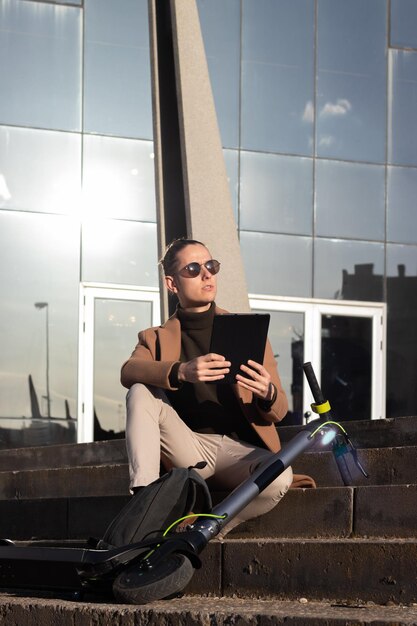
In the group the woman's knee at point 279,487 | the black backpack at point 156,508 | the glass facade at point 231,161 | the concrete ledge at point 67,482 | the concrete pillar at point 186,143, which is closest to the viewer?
the black backpack at point 156,508

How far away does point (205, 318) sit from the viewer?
5047 millimetres

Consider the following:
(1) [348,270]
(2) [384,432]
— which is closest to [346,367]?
(1) [348,270]

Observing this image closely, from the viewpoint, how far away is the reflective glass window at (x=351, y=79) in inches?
643

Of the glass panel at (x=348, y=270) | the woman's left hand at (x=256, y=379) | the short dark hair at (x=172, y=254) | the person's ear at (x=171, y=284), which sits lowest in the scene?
the woman's left hand at (x=256, y=379)

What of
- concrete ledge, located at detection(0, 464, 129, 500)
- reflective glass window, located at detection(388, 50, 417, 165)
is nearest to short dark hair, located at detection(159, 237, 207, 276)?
concrete ledge, located at detection(0, 464, 129, 500)

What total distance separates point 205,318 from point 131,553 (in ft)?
4.70

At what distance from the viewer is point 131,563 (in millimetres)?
3832

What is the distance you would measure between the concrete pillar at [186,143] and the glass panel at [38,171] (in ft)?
22.5

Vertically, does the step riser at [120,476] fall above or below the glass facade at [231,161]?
below

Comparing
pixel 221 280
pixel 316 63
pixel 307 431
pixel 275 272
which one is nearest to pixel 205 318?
pixel 307 431

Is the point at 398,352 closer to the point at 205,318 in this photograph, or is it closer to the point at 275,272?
the point at 275,272

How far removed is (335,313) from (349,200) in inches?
61.3

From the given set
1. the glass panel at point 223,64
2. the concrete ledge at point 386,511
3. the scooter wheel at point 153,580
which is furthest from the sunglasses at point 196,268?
the glass panel at point 223,64

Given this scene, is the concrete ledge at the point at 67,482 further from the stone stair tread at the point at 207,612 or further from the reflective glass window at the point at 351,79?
the reflective glass window at the point at 351,79
